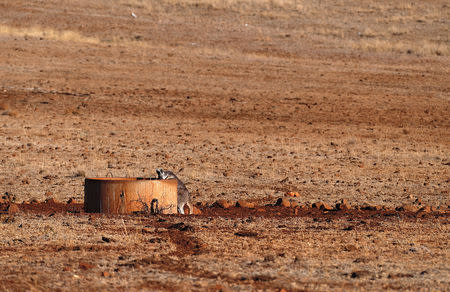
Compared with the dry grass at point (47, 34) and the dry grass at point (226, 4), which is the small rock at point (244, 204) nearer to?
the dry grass at point (47, 34)

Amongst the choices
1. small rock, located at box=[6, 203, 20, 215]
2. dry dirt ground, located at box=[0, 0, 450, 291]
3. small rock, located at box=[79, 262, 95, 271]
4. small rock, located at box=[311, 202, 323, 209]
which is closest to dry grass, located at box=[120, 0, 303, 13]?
dry dirt ground, located at box=[0, 0, 450, 291]

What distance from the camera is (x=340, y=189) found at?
12125 mm

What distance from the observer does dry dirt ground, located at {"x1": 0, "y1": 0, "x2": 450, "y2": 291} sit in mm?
6523

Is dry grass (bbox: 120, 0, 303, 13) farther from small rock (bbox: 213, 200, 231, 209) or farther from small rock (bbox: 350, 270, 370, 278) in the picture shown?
small rock (bbox: 350, 270, 370, 278)

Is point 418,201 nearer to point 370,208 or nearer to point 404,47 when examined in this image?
point 370,208

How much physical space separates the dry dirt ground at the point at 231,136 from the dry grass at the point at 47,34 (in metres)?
0.14

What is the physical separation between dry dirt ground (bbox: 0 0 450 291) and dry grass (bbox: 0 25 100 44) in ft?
0.45

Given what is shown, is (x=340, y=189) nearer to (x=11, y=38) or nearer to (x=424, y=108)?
(x=424, y=108)

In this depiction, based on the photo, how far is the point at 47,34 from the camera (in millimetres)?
29406

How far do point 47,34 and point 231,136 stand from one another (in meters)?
13.9

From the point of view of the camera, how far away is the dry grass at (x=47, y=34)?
28.9 meters

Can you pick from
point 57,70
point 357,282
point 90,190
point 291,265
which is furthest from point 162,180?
point 57,70

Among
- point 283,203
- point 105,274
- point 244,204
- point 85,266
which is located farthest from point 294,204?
point 105,274

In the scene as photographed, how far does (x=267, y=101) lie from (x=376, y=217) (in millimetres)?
12954
